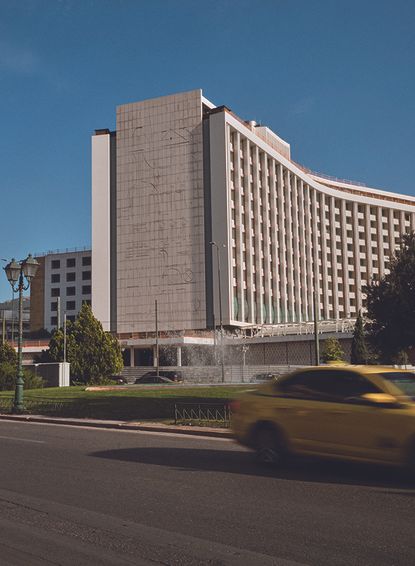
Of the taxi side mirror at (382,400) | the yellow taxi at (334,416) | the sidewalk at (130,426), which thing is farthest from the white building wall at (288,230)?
the taxi side mirror at (382,400)

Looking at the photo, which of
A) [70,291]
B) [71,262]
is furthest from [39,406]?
[71,262]

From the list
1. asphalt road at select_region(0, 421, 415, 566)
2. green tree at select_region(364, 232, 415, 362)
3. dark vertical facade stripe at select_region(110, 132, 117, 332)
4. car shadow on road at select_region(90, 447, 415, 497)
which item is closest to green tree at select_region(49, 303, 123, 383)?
green tree at select_region(364, 232, 415, 362)

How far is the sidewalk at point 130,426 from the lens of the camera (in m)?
16.6

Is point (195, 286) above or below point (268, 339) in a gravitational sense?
above

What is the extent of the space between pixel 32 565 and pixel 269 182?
9578cm

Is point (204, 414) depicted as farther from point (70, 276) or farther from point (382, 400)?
point (70, 276)

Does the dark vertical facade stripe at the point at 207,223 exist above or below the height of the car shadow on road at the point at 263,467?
above

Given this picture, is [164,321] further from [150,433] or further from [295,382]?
[295,382]

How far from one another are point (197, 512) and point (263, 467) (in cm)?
353

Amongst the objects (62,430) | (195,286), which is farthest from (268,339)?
(62,430)

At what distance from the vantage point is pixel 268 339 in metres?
73.9

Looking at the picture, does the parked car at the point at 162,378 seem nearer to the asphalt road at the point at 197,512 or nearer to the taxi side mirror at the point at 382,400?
the asphalt road at the point at 197,512

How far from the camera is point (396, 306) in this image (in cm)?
2588

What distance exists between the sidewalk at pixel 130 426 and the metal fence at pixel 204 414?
58cm
